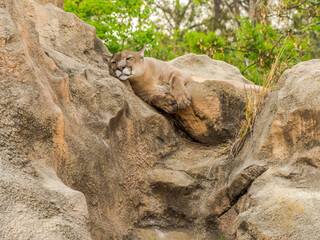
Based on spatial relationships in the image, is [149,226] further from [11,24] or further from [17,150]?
[11,24]

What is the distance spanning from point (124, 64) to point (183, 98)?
33.8 inches

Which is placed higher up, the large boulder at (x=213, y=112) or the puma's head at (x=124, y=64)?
the puma's head at (x=124, y=64)

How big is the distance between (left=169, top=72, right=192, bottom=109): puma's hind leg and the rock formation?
0.13 m

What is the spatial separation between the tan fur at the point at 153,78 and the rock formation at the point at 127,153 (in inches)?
6.0

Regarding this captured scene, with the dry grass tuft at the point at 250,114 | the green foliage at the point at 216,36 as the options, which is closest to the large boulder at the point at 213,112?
the dry grass tuft at the point at 250,114

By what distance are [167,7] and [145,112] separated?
15.6 m

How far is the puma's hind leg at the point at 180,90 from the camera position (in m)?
5.69

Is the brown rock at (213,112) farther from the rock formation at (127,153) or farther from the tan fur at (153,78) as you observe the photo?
the tan fur at (153,78)

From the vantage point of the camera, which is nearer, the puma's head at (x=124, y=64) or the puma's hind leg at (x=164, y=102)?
the puma's hind leg at (x=164, y=102)

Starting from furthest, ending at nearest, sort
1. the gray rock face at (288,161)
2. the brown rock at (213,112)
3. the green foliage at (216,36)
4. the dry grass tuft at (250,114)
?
the green foliage at (216,36), the brown rock at (213,112), the dry grass tuft at (250,114), the gray rock face at (288,161)

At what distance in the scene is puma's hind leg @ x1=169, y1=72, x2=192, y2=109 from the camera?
5.69m

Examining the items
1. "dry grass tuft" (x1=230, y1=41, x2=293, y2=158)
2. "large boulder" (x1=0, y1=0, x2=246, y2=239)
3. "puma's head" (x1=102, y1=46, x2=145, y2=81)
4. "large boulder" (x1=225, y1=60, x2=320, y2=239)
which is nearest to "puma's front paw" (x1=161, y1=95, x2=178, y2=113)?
"large boulder" (x1=0, y1=0, x2=246, y2=239)

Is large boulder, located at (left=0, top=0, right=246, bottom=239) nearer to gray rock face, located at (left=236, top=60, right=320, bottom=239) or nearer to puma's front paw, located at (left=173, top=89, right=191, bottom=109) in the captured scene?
puma's front paw, located at (left=173, top=89, right=191, bottom=109)

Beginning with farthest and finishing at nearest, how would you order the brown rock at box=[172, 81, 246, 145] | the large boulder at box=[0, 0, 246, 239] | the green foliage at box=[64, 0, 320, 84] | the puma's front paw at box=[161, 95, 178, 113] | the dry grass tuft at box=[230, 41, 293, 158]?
the green foliage at box=[64, 0, 320, 84] < the brown rock at box=[172, 81, 246, 145] < the puma's front paw at box=[161, 95, 178, 113] < the dry grass tuft at box=[230, 41, 293, 158] < the large boulder at box=[0, 0, 246, 239]
